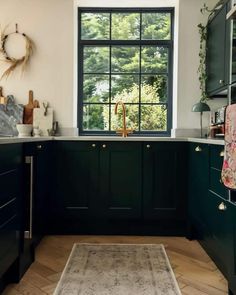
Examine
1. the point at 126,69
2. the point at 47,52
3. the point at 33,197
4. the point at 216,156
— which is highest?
the point at 47,52

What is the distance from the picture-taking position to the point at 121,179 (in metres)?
3.09

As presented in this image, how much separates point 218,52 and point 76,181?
5.41ft

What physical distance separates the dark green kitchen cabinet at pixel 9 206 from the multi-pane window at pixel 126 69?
1.63 m

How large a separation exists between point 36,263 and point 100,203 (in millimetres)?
850

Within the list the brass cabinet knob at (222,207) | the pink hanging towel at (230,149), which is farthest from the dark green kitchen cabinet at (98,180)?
the pink hanging towel at (230,149)

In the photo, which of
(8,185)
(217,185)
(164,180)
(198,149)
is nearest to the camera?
(8,185)

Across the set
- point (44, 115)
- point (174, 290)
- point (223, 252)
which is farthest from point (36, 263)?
point (44, 115)

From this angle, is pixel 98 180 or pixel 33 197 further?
pixel 98 180

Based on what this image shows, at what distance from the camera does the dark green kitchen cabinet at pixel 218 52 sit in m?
2.69

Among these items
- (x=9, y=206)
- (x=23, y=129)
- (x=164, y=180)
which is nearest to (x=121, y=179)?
(x=164, y=180)

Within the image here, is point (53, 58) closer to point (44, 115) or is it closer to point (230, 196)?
point (44, 115)

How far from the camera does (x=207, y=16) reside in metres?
3.35

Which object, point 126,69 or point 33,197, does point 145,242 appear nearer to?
point 33,197

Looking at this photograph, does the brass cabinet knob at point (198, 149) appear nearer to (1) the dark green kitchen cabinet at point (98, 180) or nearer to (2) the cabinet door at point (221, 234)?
(2) the cabinet door at point (221, 234)
